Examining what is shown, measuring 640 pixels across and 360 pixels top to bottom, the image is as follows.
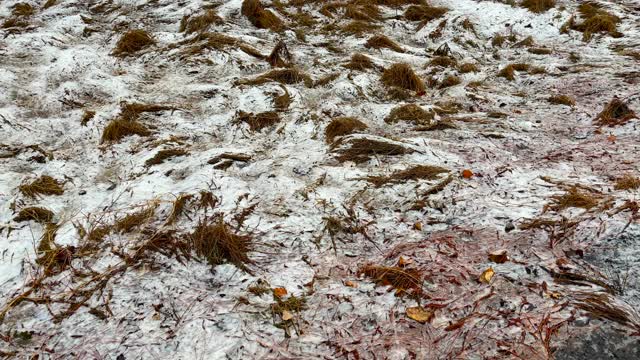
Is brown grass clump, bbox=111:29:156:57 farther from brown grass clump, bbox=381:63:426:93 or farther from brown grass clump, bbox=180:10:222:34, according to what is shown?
brown grass clump, bbox=381:63:426:93

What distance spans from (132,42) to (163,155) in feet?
12.4

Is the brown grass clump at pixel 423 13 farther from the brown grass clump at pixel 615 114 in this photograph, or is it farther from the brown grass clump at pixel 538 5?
the brown grass clump at pixel 615 114

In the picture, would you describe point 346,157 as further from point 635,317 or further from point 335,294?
point 635,317

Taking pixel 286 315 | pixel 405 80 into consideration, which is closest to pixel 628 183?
pixel 286 315

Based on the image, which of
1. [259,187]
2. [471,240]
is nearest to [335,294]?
[471,240]

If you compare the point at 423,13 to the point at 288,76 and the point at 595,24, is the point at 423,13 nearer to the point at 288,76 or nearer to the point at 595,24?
the point at 595,24

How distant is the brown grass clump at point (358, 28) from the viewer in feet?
25.8

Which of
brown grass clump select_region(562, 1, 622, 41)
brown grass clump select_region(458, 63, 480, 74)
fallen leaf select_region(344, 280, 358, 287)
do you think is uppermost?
brown grass clump select_region(562, 1, 622, 41)

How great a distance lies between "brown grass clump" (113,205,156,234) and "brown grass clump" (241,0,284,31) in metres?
5.42

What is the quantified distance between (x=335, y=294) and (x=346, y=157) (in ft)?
6.23

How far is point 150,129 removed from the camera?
5.20 m

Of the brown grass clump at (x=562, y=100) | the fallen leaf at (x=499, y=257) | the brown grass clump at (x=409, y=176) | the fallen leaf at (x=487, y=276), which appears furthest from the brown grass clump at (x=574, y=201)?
the brown grass clump at (x=562, y=100)

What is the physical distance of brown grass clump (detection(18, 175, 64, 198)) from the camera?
398 cm

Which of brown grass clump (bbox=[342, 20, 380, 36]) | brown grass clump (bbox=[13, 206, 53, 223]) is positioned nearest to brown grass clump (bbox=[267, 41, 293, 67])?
brown grass clump (bbox=[342, 20, 380, 36])
